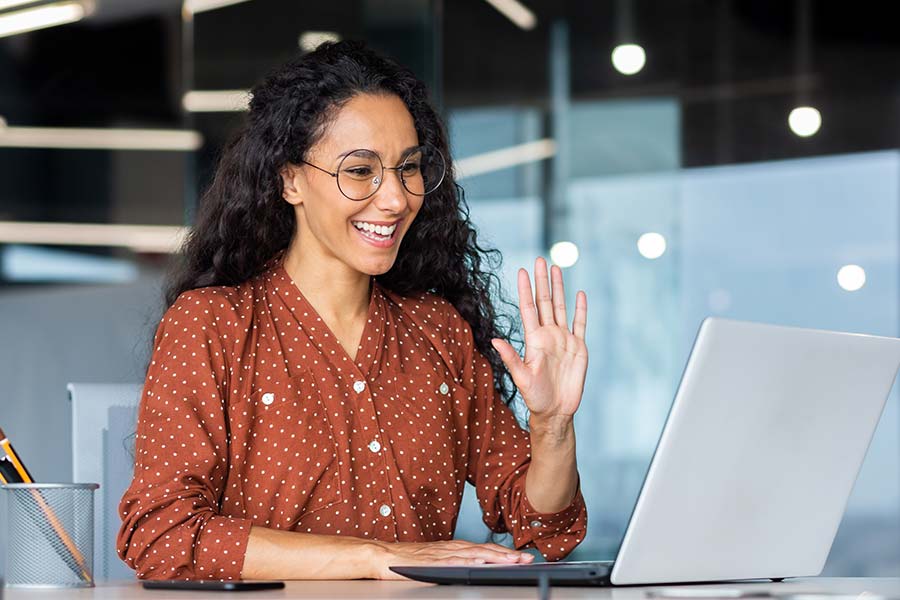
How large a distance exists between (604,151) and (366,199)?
2.84 m

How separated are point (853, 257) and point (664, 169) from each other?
0.73 meters

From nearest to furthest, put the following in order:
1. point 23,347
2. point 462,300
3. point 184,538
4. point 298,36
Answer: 1. point 184,538
2. point 462,300
3. point 23,347
4. point 298,36

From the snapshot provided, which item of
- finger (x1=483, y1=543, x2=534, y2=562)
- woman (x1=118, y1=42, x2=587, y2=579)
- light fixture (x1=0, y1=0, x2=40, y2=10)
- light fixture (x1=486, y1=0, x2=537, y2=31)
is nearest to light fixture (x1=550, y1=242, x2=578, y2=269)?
light fixture (x1=486, y1=0, x2=537, y2=31)

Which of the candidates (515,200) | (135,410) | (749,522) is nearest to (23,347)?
(515,200)

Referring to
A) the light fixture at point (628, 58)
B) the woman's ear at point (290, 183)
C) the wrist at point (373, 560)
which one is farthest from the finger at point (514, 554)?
the light fixture at point (628, 58)

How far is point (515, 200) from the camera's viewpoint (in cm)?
468

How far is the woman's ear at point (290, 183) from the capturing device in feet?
6.78

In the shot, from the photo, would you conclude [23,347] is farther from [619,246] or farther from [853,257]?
[853,257]

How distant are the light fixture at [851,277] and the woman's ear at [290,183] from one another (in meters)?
2.92

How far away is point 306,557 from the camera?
1589 mm

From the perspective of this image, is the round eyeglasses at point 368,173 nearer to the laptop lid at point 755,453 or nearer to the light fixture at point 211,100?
the laptop lid at point 755,453

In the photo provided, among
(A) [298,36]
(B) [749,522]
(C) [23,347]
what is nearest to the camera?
(B) [749,522]

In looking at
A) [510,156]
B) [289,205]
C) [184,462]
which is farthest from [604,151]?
[184,462]

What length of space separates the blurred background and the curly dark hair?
2117mm
